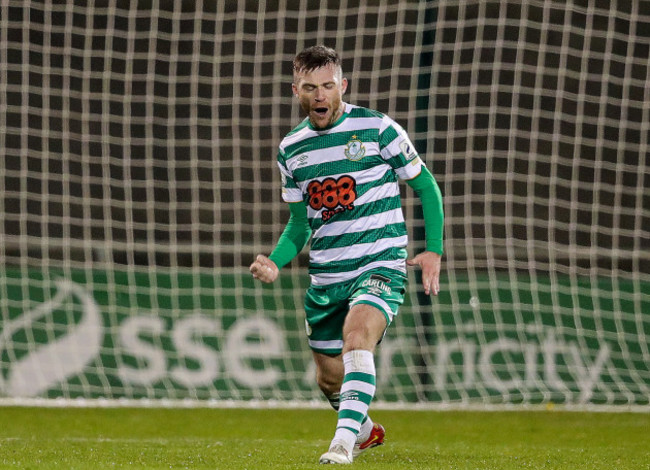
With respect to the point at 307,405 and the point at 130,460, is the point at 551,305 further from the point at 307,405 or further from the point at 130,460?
the point at 130,460

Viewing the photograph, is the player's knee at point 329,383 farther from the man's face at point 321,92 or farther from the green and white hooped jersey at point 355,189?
the man's face at point 321,92

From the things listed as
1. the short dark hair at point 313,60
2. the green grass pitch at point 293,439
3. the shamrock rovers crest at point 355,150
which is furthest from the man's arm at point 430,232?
the green grass pitch at point 293,439

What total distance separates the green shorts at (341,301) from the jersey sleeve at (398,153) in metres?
0.42

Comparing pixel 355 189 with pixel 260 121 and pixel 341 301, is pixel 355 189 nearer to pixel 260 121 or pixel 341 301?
pixel 341 301

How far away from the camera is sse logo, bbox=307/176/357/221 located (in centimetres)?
441

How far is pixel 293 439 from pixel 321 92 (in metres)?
2.35

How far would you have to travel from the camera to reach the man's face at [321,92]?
4266 mm

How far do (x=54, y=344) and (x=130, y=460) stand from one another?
148 inches

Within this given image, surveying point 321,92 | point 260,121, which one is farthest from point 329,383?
point 260,121

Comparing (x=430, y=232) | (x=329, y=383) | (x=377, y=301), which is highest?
(x=430, y=232)

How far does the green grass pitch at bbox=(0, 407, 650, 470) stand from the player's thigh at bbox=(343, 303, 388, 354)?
0.44 meters

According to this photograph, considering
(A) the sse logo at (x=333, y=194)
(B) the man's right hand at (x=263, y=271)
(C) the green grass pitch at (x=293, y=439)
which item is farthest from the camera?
(A) the sse logo at (x=333, y=194)

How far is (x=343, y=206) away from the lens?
4418 mm

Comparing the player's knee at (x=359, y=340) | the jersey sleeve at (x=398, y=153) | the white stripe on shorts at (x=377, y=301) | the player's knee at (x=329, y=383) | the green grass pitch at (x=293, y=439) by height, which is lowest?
the green grass pitch at (x=293, y=439)
